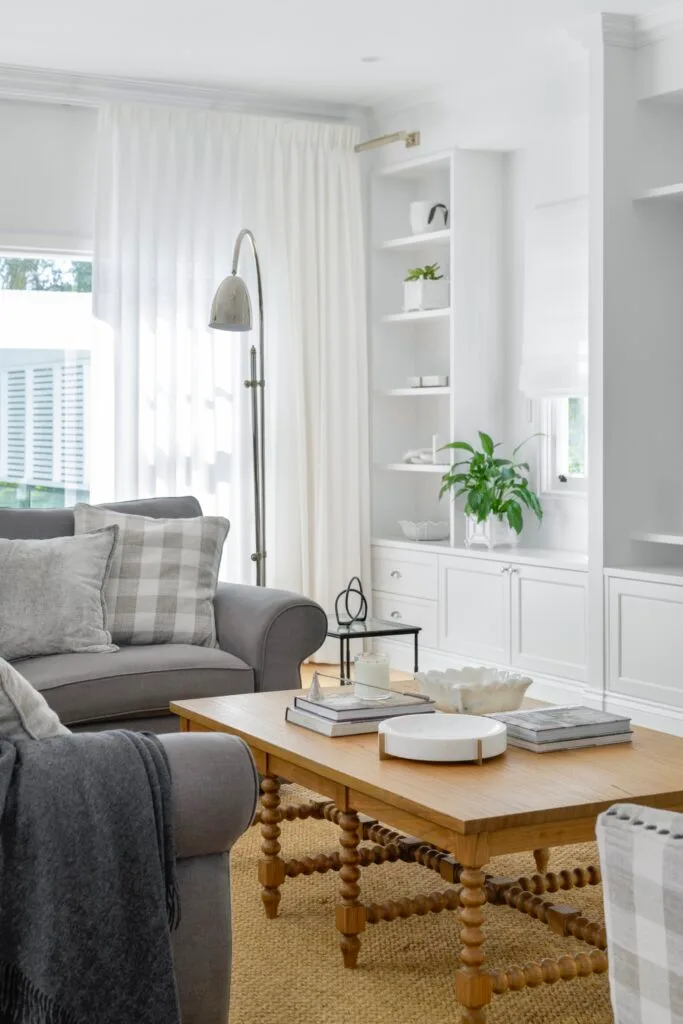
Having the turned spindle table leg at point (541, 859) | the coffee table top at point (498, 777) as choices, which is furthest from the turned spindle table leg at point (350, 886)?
the turned spindle table leg at point (541, 859)

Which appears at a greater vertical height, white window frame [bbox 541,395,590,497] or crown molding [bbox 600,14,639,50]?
crown molding [bbox 600,14,639,50]

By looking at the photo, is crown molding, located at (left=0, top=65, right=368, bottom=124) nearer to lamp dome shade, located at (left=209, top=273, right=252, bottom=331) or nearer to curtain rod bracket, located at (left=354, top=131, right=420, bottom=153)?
curtain rod bracket, located at (left=354, top=131, right=420, bottom=153)

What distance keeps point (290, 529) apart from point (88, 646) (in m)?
2.62

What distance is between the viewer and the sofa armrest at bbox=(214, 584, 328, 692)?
4027mm

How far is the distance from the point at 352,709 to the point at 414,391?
3.67 metres

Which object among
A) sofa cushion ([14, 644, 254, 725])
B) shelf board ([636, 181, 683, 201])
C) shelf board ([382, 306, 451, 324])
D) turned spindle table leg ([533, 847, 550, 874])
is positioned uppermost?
shelf board ([636, 181, 683, 201])

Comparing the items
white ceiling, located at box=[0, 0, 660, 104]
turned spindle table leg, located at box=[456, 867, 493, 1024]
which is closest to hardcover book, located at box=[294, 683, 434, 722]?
turned spindle table leg, located at box=[456, 867, 493, 1024]

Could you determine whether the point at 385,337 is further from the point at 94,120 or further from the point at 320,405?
the point at 94,120

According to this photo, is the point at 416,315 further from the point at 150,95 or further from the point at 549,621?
the point at 549,621

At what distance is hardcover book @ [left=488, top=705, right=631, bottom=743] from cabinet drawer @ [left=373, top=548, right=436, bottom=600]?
322 cm

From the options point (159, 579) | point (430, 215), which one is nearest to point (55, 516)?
point (159, 579)

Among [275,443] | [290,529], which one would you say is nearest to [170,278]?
[275,443]

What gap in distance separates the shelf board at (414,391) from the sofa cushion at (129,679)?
2.64 m

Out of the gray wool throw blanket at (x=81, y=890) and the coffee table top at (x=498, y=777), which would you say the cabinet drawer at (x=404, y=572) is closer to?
the coffee table top at (x=498, y=777)
